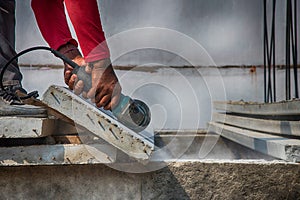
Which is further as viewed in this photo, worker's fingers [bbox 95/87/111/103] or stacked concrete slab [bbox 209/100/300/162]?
stacked concrete slab [bbox 209/100/300/162]

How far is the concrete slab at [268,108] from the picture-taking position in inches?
68.7

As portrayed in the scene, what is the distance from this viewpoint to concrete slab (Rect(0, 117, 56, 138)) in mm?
1284

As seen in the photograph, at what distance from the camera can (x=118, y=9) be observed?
14.5 ft

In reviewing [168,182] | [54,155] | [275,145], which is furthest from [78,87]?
[275,145]

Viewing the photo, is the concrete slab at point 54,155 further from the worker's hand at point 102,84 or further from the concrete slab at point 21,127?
the worker's hand at point 102,84

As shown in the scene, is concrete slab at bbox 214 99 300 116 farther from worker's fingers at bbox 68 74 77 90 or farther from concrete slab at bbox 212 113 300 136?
worker's fingers at bbox 68 74 77 90

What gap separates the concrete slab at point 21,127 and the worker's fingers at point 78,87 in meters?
0.15

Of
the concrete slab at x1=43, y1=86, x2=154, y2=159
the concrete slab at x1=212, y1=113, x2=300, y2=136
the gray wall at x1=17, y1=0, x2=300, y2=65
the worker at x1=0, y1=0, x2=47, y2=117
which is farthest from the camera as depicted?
the gray wall at x1=17, y1=0, x2=300, y2=65

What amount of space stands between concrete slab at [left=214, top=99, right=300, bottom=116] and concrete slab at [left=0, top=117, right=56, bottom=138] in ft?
3.78

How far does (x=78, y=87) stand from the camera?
1300 mm

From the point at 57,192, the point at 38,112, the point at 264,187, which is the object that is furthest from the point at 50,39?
the point at 264,187

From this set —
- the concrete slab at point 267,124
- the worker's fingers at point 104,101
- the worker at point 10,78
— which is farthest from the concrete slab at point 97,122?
the concrete slab at point 267,124

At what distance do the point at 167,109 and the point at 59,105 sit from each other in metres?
3.21

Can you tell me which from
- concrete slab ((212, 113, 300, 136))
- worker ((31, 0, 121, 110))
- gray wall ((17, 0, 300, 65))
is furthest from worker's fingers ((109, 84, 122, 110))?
gray wall ((17, 0, 300, 65))
